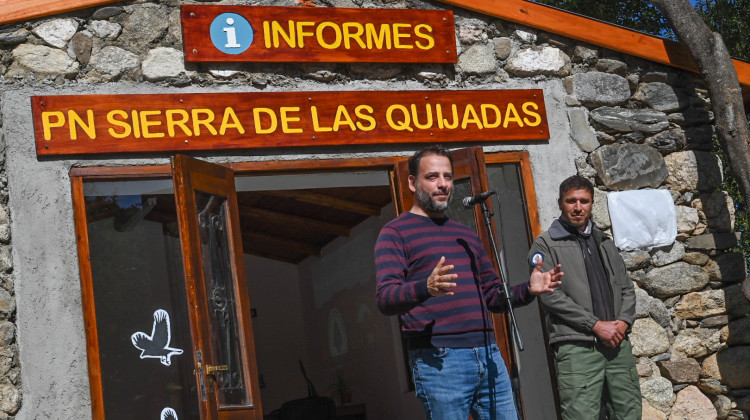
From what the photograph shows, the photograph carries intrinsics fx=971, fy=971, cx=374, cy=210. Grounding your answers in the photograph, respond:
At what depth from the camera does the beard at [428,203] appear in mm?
3727

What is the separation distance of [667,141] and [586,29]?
0.87 m

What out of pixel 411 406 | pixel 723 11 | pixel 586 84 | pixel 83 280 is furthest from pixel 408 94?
pixel 723 11

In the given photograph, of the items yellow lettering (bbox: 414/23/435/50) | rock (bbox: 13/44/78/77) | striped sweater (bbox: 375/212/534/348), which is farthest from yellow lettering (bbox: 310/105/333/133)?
striped sweater (bbox: 375/212/534/348)

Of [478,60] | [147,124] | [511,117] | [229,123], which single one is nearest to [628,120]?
[511,117]

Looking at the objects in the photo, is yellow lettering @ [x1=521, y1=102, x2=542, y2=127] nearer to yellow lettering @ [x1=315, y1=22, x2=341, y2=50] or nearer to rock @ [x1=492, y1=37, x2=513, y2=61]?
rock @ [x1=492, y1=37, x2=513, y2=61]

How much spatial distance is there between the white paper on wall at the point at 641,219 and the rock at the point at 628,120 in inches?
16.1

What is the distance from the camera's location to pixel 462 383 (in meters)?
3.49

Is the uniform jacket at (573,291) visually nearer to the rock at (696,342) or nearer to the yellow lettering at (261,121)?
the rock at (696,342)

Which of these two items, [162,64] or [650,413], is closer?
[162,64]

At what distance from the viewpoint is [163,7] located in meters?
5.39

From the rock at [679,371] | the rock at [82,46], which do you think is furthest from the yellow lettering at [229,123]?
the rock at [679,371]

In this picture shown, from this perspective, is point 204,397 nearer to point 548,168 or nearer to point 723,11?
point 548,168

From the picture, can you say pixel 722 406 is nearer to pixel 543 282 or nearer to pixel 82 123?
pixel 543 282

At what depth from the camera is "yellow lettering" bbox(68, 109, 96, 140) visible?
199 inches
